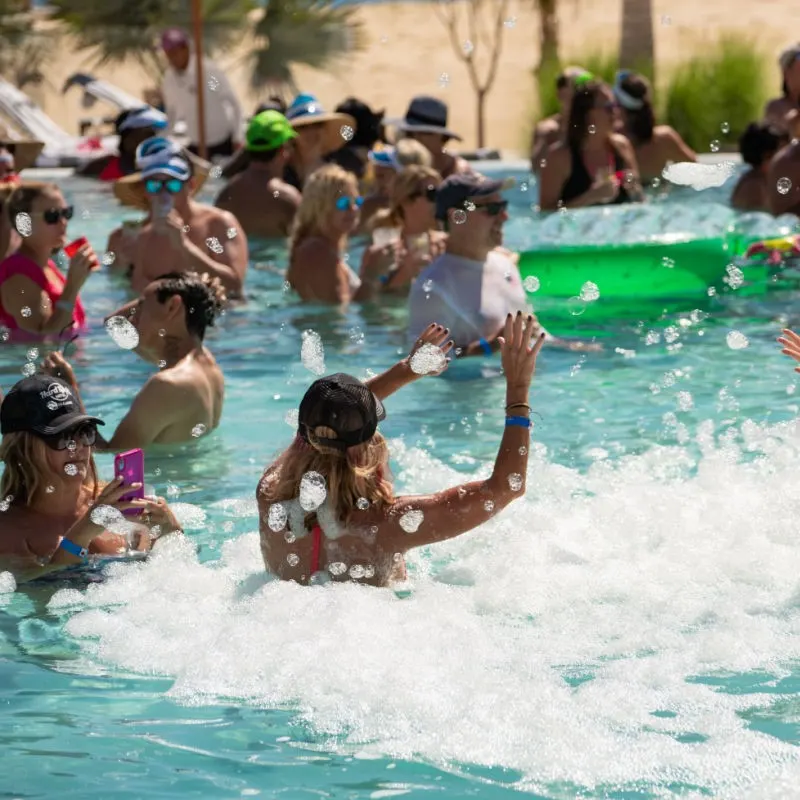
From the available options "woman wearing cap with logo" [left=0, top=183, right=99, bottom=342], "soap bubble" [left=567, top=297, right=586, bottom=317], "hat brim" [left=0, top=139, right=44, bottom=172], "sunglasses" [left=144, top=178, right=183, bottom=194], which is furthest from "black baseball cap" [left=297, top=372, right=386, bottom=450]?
"hat brim" [left=0, top=139, right=44, bottom=172]

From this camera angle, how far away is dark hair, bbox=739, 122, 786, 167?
36.6 feet

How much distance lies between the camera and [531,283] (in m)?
9.05

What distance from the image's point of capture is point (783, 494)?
5684 mm

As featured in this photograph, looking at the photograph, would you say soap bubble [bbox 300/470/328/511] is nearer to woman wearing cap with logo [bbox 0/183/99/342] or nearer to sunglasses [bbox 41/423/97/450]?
sunglasses [bbox 41/423/97/450]

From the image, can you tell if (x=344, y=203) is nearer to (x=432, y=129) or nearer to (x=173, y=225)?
(x=173, y=225)

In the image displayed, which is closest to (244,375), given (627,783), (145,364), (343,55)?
(145,364)

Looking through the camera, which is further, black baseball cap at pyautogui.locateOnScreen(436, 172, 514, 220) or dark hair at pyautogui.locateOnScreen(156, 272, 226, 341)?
black baseball cap at pyautogui.locateOnScreen(436, 172, 514, 220)

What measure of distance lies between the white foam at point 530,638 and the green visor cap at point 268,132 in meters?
5.13

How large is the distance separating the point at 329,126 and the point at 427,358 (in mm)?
6921

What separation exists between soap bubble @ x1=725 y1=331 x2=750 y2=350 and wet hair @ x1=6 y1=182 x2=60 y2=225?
3641mm

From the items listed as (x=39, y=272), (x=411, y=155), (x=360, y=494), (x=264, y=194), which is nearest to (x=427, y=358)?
(x=360, y=494)

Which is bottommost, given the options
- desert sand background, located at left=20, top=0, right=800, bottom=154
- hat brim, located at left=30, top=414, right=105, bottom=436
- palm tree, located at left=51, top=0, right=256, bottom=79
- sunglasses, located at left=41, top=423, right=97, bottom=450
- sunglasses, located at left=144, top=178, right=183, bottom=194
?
desert sand background, located at left=20, top=0, right=800, bottom=154

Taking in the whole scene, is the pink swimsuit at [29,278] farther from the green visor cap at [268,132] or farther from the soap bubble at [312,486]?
the soap bubble at [312,486]

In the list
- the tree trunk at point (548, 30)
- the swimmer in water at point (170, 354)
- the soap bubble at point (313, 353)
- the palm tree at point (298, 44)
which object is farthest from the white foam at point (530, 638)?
the palm tree at point (298, 44)
